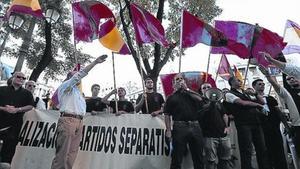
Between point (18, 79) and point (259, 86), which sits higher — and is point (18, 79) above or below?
above

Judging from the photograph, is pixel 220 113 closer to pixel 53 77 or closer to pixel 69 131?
pixel 69 131

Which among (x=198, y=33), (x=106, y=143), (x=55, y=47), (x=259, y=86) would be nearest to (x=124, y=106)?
(x=106, y=143)

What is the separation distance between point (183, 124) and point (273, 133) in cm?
204

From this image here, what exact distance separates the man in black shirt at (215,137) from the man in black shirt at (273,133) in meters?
0.93

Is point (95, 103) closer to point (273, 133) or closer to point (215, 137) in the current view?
point (215, 137)

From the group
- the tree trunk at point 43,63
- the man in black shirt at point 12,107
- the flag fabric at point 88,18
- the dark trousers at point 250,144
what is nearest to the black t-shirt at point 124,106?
the flag fabric at point 88,18

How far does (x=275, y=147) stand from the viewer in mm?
6262

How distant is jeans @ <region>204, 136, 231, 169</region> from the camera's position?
19.1ft

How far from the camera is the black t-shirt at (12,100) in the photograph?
5.86 meters

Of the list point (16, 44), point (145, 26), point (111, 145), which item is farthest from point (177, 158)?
point (16, 44)

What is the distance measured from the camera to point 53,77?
17.2 meters

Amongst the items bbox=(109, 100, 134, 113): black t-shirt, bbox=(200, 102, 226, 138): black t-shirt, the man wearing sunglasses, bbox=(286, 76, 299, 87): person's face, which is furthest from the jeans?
the man wearing sunglasses

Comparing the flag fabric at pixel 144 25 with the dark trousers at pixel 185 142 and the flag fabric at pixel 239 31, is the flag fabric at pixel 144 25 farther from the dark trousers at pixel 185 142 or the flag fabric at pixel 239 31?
the dark trousers at pixel 185 142

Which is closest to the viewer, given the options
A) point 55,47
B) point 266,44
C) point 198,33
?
point 198,33
